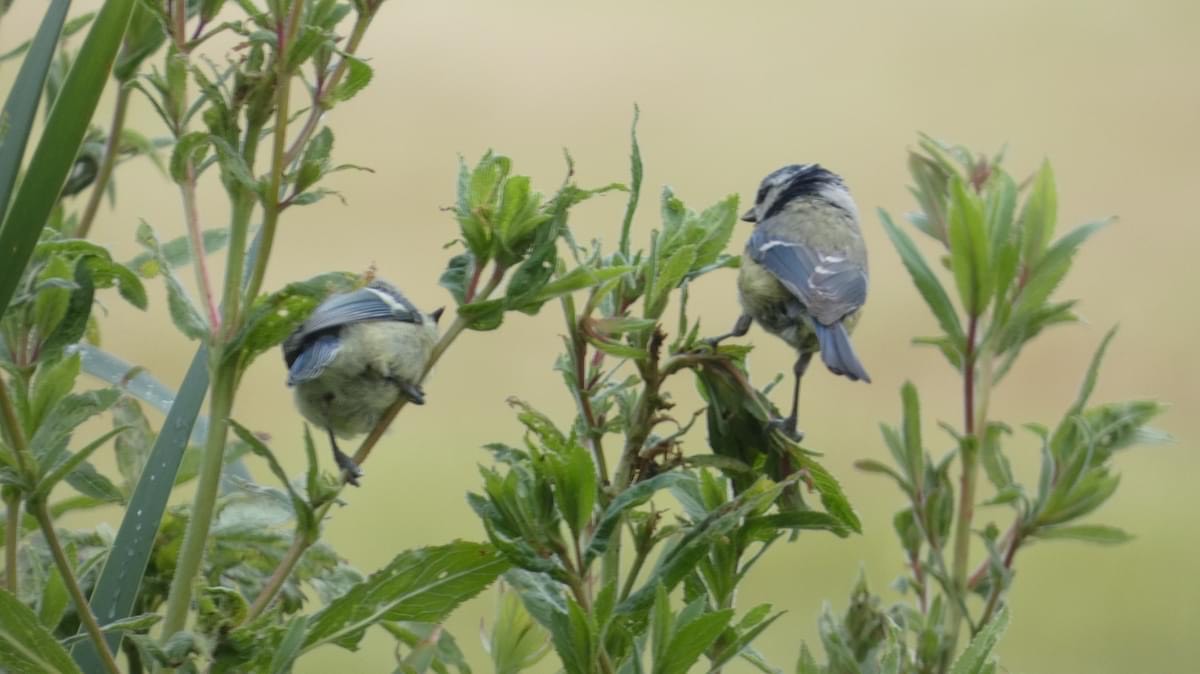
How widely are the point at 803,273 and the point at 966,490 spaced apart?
0.44m

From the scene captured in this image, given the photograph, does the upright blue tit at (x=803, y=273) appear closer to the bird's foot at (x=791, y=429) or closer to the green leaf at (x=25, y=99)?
the bird's foot at (x=791, y=429)

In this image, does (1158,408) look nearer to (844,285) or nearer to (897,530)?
(897,530)

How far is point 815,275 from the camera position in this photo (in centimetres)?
117

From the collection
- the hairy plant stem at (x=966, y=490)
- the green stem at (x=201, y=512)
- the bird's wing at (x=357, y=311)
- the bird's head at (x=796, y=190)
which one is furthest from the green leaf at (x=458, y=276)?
the bird's head at (x=796, y=190)

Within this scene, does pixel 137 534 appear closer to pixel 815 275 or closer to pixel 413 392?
pixel 413 392

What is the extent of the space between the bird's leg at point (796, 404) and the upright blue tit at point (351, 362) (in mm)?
224

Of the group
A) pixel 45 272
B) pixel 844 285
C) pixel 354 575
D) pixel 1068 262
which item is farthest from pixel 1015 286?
pixel 45 272

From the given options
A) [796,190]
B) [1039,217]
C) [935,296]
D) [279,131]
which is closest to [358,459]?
[279,131]

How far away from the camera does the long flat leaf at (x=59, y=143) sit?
0.56m

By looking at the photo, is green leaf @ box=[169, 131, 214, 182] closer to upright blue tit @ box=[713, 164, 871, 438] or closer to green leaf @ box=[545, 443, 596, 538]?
green leaf @ box=[545, 443, 596, 538]

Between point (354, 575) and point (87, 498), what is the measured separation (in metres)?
0.19

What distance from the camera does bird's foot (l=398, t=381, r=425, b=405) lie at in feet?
2.35

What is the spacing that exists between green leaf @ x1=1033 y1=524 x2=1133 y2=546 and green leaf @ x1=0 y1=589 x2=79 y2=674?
582 mm

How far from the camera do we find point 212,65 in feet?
1.86
